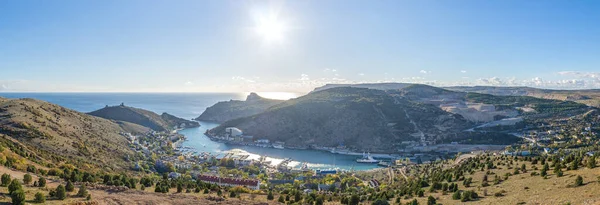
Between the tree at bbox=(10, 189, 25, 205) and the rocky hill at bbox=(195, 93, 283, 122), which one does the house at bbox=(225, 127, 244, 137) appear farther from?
the tree at bbox=(10, 189, 25, 205)

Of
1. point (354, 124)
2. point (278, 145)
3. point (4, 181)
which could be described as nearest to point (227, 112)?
point (278, 145)

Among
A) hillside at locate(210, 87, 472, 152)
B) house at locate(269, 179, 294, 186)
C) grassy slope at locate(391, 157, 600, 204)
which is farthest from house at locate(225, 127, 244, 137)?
grassy slope at locate(391, 157, 600, 204)

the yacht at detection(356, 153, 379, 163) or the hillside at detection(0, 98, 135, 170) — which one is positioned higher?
the hillside at detection(0, 98, 135, 170)

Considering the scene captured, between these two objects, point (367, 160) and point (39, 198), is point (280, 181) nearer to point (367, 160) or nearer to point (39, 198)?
point (367, 160)

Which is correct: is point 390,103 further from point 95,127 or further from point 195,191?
point 195,191

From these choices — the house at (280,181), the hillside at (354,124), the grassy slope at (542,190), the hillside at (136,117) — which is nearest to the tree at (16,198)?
the grassy slope at (542,190)
